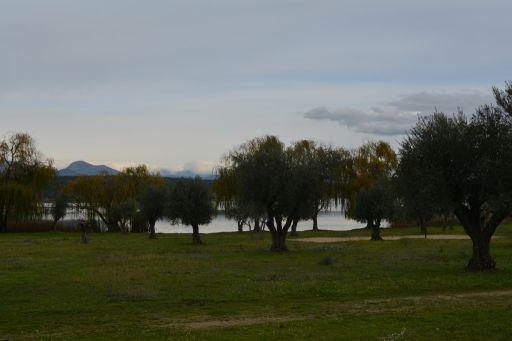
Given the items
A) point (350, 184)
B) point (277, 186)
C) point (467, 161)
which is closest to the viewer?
point (467, 161)

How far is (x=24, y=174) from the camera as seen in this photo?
74000 mm

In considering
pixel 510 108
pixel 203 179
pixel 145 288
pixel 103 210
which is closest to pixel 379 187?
pixel 203 179

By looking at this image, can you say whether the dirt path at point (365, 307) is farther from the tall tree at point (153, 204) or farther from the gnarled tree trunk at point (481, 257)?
the tall tree at point (153, 204)

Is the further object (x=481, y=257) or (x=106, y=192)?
(x=106, y=192)

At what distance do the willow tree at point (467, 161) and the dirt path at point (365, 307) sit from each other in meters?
5.84

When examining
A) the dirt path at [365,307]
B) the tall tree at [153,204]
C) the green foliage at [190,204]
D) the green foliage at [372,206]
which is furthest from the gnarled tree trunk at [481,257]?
the tall tree at [153,204]

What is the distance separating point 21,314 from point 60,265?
14.1 m

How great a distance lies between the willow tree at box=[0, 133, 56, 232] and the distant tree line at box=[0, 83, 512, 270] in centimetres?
12

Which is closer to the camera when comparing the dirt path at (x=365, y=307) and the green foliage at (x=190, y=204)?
the dirt path at (x=365, y=307)

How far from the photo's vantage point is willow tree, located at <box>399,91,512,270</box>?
24047mm

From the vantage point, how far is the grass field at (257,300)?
13.3 metres

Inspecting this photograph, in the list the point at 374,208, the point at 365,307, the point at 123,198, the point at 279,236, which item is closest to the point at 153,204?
the point at 374,208

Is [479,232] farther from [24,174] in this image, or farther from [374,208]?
[24,174]

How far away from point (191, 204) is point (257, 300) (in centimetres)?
3308
